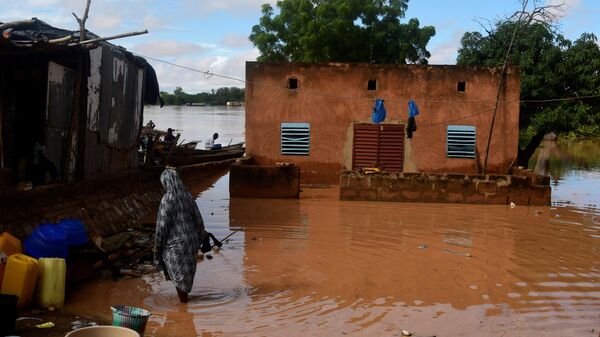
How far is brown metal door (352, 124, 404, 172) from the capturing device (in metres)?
20.9

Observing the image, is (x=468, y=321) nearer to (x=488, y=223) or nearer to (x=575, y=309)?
(x=575, y=309)

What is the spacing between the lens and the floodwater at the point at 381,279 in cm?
718

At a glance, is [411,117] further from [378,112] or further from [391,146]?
[391,146]

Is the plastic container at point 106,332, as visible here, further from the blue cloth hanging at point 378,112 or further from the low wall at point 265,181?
the blue cloth hanging at point 378,112

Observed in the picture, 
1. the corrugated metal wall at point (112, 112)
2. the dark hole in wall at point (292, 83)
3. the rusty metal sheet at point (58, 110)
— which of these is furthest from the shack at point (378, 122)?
the rusty metal sheet at point (58, 110)

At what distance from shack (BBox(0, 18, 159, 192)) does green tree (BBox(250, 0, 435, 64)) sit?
64.1 ft

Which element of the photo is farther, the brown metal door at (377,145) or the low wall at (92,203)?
the brown metal door at (377,145)

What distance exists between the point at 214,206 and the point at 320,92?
618 cm

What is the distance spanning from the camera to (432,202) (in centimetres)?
1738

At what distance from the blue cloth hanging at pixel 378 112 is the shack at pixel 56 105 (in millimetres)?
8667

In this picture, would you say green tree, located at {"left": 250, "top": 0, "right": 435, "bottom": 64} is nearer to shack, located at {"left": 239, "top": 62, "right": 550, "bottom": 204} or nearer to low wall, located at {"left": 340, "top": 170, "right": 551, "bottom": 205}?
shack, located at {"left": 239, "top": 62, "right": 550, "bottom": 204}

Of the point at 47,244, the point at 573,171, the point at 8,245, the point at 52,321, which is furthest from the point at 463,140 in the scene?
the point at 52,321

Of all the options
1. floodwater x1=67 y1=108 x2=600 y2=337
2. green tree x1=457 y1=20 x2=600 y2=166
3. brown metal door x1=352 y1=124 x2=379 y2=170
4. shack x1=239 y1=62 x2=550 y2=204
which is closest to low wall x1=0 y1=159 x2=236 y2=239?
floodwater x1=67 y1=108 x2=600 y2=337

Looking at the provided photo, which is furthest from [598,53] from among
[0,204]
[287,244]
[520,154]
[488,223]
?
[0,204]
